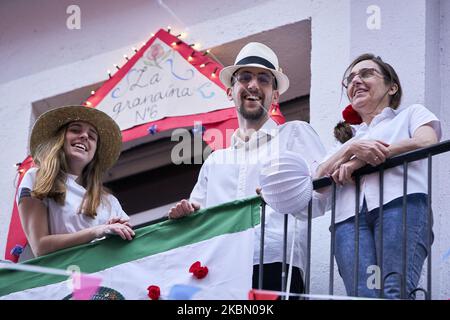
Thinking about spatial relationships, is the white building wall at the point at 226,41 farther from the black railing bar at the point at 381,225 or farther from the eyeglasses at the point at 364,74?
the black railing bar at the point at 381,225

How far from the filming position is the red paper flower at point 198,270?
22.3ft

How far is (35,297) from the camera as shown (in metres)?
7.44

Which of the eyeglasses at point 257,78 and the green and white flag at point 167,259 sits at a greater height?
the eyeglasses at point 257,78

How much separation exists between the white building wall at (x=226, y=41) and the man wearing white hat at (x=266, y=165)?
734 mm

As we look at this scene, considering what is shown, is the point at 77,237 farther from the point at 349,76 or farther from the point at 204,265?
the point at 349,76

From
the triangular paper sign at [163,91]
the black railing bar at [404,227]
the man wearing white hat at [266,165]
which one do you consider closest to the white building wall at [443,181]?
the black railing bar at [404,227]

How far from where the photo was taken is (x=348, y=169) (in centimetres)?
652

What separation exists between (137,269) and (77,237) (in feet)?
1.41

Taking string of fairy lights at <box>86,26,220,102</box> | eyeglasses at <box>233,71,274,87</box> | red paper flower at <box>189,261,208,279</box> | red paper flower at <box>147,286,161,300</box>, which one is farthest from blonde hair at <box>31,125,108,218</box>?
string of fairy lights at <box>86,26,220,102</box>

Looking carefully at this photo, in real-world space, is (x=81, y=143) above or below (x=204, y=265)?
above

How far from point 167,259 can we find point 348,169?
46.9 inches

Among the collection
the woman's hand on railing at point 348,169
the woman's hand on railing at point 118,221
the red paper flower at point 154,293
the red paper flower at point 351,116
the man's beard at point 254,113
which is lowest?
the red paper flower at point 154,293

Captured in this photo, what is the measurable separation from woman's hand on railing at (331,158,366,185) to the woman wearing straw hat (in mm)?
1341
